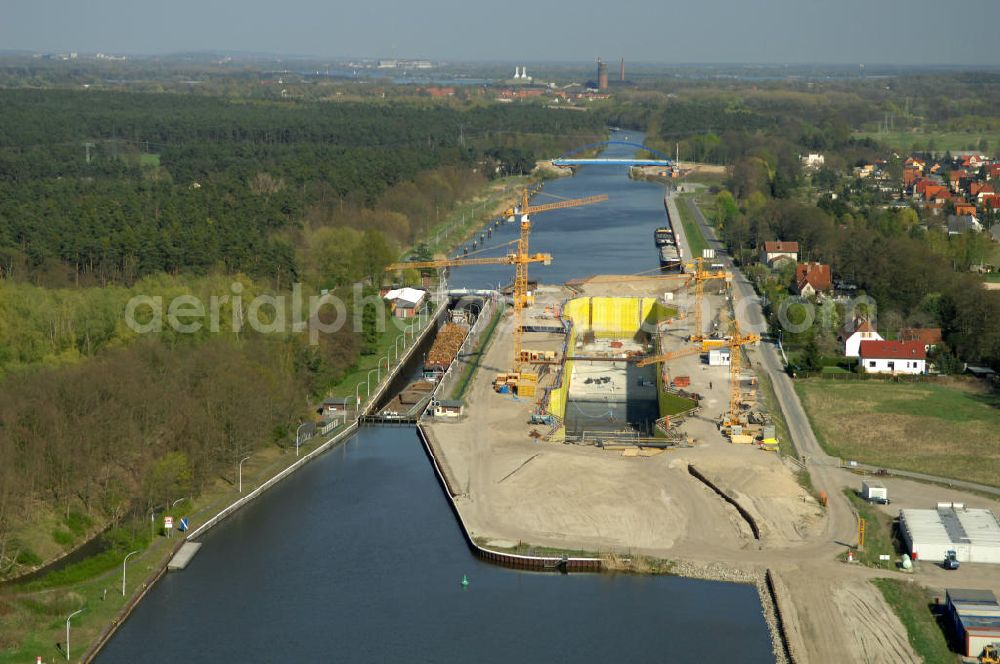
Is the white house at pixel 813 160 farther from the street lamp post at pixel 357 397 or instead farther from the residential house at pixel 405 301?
the street lamp post at pixel 357 397

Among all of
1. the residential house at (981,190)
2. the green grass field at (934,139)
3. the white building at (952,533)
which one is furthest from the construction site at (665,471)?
the green grass field at (934,139)

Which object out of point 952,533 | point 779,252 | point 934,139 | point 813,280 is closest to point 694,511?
point 952,533

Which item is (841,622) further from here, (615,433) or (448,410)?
(448,410)

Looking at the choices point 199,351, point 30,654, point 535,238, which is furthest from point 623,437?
point 535,238

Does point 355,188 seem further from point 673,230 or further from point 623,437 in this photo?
point 623,437

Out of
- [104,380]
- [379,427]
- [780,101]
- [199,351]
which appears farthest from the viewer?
[780,101]

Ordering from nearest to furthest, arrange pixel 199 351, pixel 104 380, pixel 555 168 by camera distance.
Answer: pixel 104 380, pixel 199 351, pixel 555 168
